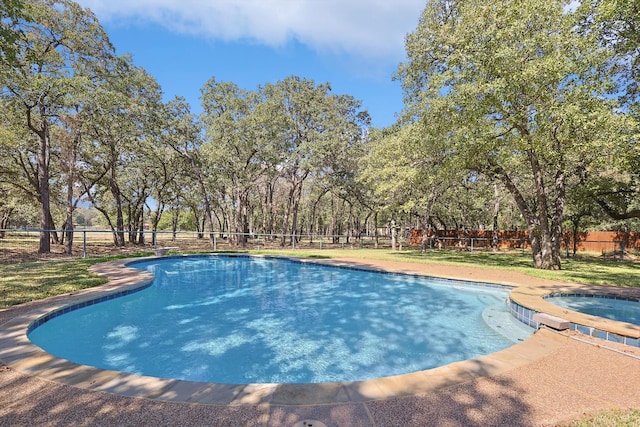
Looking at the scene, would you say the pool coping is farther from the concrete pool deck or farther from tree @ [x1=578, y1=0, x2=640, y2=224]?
tree @ [x1=578, y1=0, x2=640, y2=224]

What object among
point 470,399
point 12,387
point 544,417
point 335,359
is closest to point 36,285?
point 12,387

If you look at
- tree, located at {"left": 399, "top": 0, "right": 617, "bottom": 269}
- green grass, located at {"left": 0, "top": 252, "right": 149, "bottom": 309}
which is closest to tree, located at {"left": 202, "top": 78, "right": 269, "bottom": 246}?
green grass, located at {"left": 0, "top": 252, "right": 149, "bottom": 309}

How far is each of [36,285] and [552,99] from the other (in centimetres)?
1335

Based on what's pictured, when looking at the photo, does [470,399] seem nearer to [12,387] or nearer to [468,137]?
[12,387]

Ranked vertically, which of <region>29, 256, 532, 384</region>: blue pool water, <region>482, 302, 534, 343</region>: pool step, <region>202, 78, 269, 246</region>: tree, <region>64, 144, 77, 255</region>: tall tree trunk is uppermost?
<region>202, 78, 269, 246</region>: tree

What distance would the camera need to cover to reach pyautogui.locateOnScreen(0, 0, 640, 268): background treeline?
820 cm

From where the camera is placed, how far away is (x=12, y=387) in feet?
8.40

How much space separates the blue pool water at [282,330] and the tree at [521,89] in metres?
4.52

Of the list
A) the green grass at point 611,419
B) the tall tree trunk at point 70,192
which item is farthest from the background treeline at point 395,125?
the green grass at point 611,419

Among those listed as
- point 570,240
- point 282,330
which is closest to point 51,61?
point 282,330

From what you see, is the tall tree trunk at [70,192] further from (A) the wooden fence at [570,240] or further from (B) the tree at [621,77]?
(A) the wooden fence at [570,240]

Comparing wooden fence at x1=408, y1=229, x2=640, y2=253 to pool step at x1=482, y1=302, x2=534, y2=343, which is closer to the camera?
pool step at x1=482, y1=302, x2=534, y2=343

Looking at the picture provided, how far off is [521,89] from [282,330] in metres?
8.74

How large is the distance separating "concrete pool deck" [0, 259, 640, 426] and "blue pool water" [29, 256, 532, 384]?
1133 millimetres
